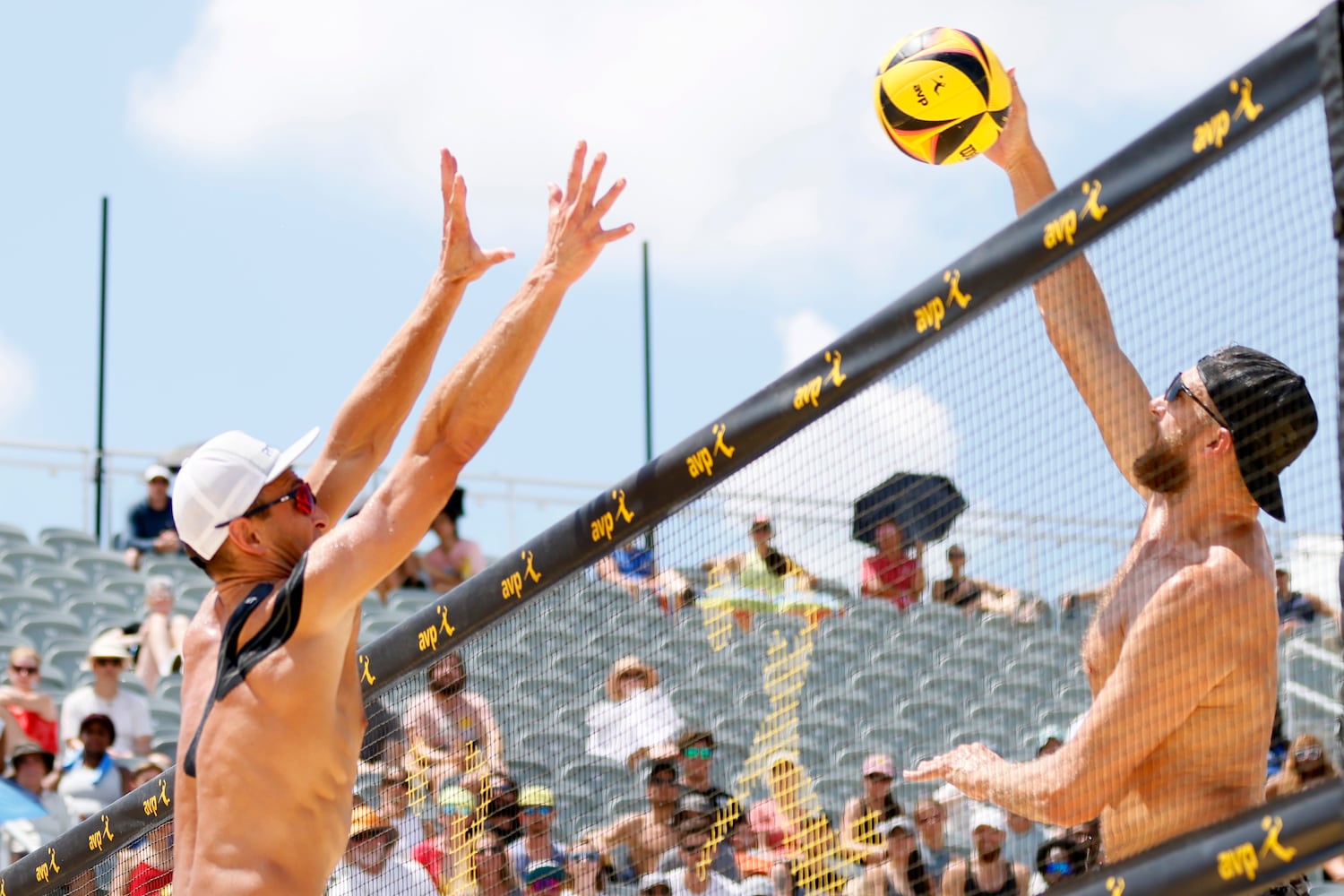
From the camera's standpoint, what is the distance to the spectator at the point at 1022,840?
3600 millimetres

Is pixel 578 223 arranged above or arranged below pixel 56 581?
below

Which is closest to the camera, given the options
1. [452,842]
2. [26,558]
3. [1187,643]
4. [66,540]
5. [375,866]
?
[1187,643]

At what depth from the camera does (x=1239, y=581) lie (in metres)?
→ 3.12

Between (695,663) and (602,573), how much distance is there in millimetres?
A: 335

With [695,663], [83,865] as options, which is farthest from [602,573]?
[83,865]

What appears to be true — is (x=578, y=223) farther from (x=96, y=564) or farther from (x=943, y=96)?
(x=96, y=564)

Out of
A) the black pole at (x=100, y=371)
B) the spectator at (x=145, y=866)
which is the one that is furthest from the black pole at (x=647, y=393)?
the spectator at (x=145, y=866)

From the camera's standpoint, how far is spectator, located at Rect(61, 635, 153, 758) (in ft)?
34.9

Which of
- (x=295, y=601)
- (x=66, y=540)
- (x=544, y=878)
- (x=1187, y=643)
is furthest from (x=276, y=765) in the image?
(x=66, y=540)

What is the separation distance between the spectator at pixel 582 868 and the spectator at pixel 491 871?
0.44 ft

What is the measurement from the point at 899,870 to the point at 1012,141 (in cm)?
164

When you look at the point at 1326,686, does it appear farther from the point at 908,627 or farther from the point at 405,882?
the point at 405,882

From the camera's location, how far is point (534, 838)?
14.6 feet

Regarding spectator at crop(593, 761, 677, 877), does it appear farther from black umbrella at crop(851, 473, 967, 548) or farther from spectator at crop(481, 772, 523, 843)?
black umbrella at crop(851, 473, 967, 548)
